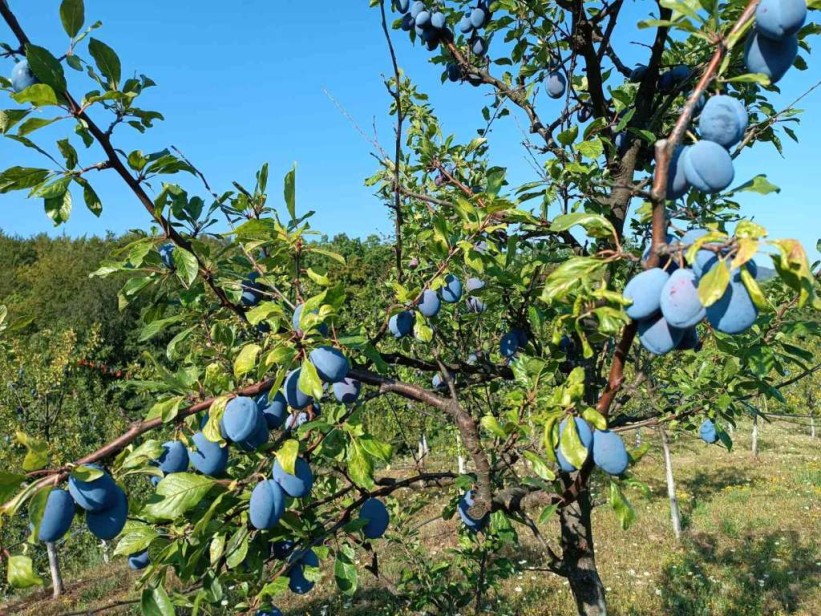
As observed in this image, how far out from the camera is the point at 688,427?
2207 millimetres

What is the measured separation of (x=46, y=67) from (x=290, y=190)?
0.48 metres

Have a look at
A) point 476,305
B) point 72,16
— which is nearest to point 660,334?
point 72,16

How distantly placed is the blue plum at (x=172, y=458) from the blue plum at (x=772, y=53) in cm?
125

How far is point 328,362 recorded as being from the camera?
105 cm

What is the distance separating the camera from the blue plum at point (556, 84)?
87.5 inches

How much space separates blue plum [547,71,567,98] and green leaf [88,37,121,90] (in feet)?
5.42

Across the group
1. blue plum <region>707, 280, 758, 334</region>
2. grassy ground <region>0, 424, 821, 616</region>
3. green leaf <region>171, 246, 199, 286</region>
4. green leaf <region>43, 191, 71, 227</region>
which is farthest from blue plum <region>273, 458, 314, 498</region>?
grassy ground <region>0, 424, 821, 616</region>

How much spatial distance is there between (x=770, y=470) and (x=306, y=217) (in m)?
10.7

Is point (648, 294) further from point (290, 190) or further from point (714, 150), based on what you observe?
point (290, 190)

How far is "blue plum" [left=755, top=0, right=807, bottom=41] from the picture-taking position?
70 cm

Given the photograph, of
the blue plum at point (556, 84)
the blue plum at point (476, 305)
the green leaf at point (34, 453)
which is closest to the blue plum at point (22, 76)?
the green leaf at point (34, 453)

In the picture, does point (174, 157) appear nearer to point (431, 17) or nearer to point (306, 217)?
point (306, 217)

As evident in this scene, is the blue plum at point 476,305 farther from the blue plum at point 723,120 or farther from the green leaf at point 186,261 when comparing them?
the blue plum at point 723,120

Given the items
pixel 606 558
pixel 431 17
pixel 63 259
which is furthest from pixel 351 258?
pixel 431 17
